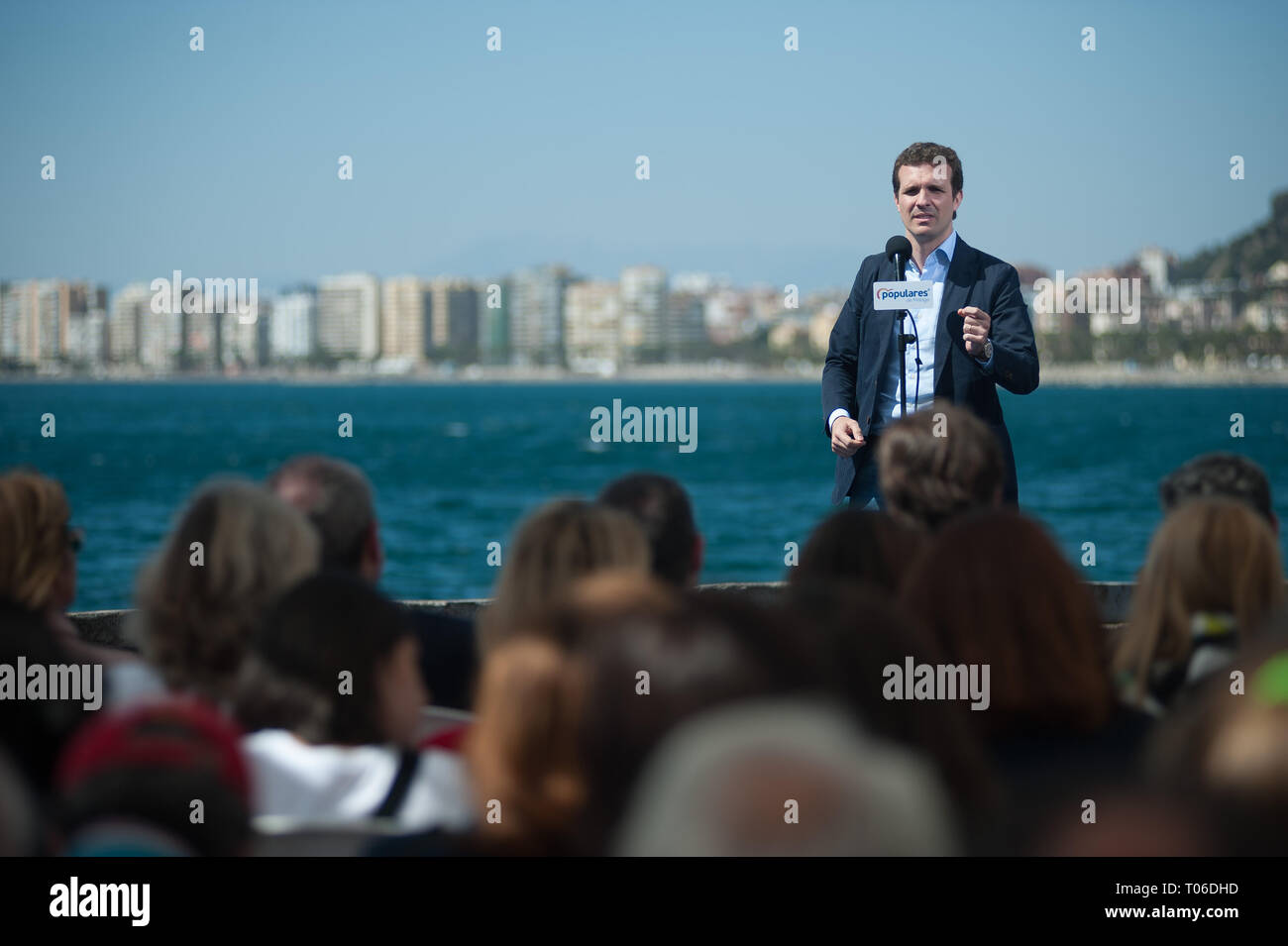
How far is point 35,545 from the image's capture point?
3943 mm

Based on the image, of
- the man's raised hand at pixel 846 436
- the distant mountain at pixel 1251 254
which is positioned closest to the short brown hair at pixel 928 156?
the man's raised hand at pixel 846 436

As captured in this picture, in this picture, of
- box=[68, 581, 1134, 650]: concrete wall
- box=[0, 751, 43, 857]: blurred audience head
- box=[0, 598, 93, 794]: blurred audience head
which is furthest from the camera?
box=[68, 581, 1134, 650]: concrete wall

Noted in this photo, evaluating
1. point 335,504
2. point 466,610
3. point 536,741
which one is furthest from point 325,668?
point 466,610

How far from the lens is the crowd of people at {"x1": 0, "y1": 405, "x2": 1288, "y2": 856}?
5.74ft

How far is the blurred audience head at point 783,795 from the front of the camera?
5.14 ft

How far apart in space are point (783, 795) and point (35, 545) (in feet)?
9.58

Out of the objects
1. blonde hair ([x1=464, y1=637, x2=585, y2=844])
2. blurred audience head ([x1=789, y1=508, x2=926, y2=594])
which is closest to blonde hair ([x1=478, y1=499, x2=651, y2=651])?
blurred audience head ([x1=789, y1=508, x2=926, y2=594])

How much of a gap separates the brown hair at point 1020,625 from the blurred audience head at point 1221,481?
51.6 inches

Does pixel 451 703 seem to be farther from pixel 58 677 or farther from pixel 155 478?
pixel 155 478

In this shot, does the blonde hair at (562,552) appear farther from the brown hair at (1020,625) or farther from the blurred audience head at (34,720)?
the blurred audience head at (34,720)

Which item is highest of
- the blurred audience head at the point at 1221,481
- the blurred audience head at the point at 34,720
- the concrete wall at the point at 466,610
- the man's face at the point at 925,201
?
the man's face at the point at 925,201

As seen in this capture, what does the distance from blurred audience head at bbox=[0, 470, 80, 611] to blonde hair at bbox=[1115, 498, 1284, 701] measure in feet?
8.68
